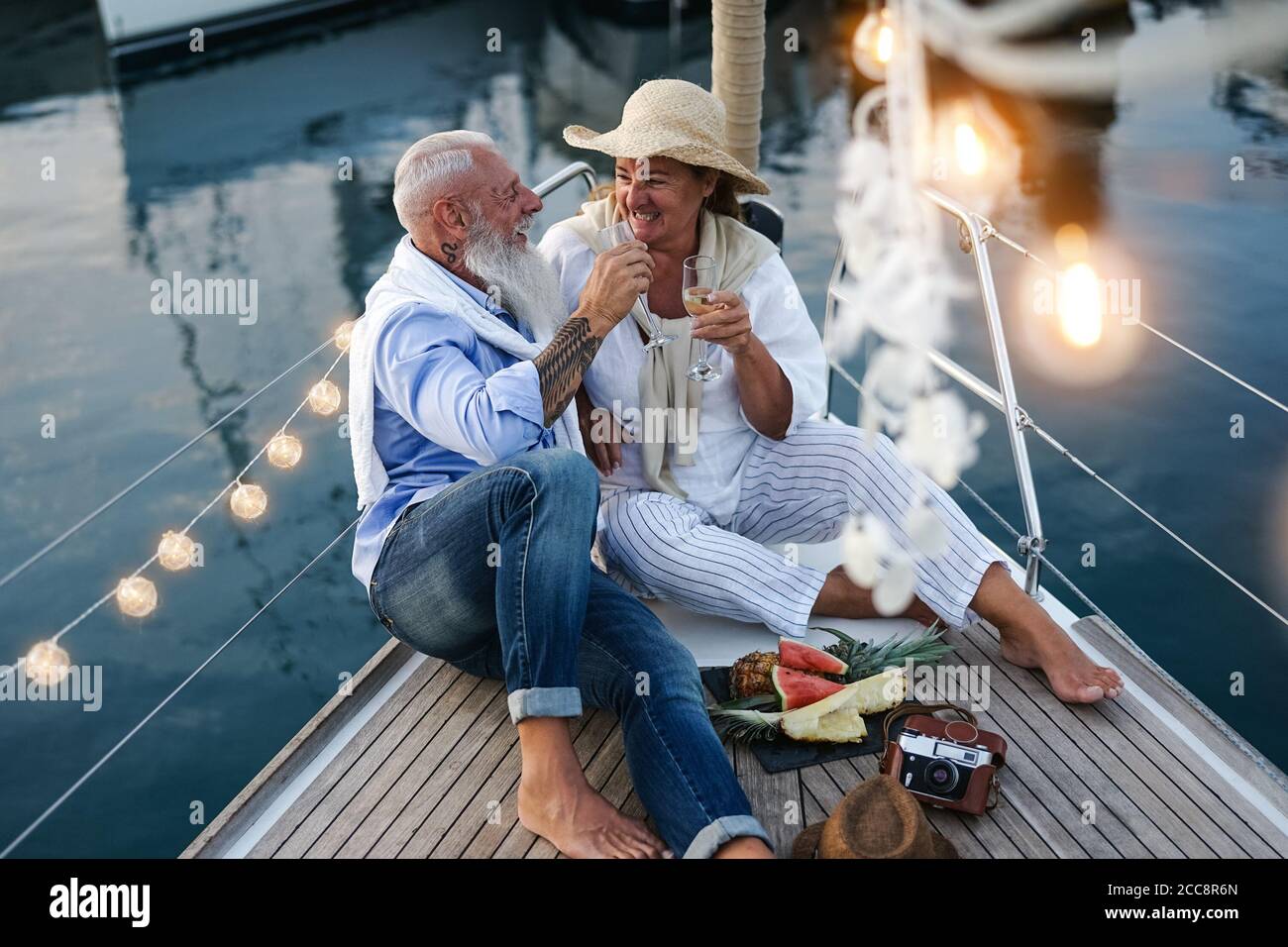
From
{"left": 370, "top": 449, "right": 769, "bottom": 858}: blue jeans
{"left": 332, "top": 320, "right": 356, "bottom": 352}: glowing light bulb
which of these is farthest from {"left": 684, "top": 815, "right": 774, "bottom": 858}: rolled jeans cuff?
{"left": 332, "top": 320, "right": 356, "bottom": 352}: glowing light bulb

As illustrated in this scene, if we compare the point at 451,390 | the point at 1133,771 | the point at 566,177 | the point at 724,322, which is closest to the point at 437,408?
the point at 451,390

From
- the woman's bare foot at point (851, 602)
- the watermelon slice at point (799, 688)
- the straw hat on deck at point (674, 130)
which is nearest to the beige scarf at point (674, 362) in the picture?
the straw hat on deck at point (674, 130)

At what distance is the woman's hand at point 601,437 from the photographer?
8.85 feet

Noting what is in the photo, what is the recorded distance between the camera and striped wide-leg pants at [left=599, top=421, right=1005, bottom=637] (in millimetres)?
2582

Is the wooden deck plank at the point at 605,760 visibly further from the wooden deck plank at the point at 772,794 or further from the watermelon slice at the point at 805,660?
the watermelon slice at the point at 805,660

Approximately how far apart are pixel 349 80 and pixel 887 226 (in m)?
11.7

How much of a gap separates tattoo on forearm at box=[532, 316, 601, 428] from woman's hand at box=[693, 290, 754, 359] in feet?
0.73

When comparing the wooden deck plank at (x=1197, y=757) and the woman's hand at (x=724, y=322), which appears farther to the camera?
the woman's hand at (x=724, y=322)

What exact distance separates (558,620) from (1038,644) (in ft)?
3.52

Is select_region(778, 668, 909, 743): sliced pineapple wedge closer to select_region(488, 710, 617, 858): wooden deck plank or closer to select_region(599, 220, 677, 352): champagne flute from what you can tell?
select_region(488, 710, 617, 858): wooden deck plank

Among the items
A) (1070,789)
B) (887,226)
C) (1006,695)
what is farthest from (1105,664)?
(887,226)

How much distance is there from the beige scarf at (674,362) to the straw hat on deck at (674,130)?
15 cm

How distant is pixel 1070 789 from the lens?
2.22 metres

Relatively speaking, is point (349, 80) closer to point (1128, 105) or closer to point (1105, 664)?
point (1128, 105)
